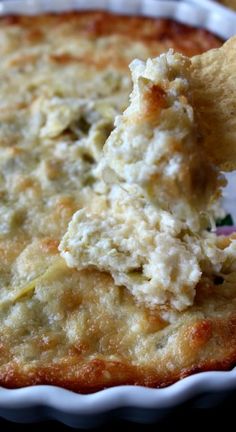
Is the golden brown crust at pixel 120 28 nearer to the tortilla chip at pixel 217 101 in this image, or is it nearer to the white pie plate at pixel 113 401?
the tortilla chip at pixel 217 101

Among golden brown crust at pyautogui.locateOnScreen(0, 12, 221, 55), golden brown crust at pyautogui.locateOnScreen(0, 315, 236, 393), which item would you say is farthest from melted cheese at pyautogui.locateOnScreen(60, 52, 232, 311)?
golden brown crust at pyautogui.locateOnScreen(0, 12, 221, 55)

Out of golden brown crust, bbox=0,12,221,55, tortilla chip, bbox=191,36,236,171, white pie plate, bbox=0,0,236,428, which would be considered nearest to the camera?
white pie plate, bbox=0,0,236,428

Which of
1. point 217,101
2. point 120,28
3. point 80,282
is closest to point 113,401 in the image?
point 80,282

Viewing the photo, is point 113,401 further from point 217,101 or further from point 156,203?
point 217,101

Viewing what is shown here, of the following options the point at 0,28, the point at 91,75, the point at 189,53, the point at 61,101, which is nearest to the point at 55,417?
the point at 61,101

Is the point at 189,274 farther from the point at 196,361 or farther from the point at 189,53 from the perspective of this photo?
the point at 189,53

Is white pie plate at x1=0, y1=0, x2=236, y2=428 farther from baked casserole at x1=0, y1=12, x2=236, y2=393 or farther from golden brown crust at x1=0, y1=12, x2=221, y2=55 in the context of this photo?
golden brown crust at x1=0, y1=12, x2=221, y2=55
